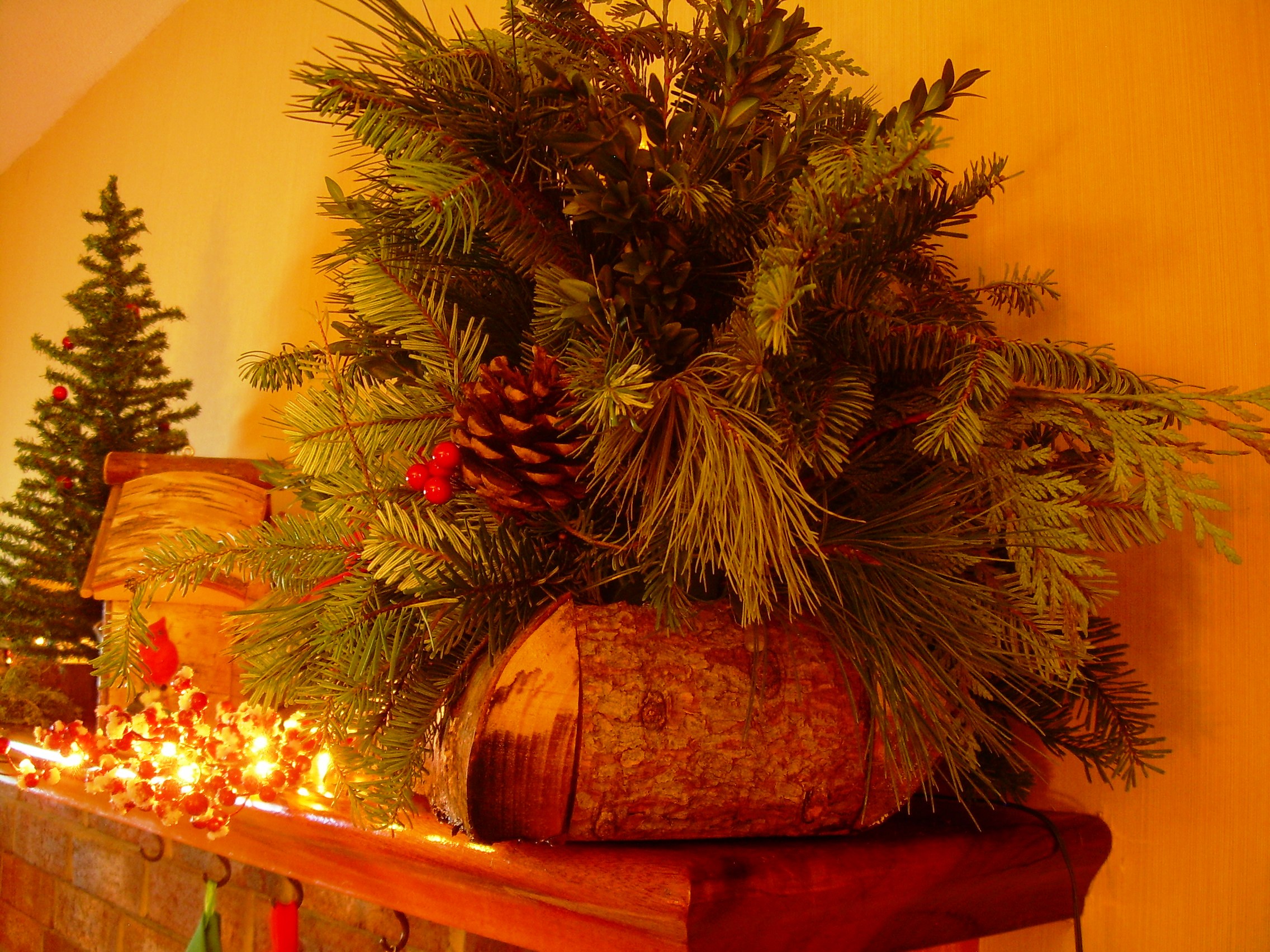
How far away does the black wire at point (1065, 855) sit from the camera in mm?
458

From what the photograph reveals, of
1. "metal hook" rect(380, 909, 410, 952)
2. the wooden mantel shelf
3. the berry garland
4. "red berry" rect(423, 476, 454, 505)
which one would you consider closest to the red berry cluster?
"red berry" rect(423, 476, 454, 505)

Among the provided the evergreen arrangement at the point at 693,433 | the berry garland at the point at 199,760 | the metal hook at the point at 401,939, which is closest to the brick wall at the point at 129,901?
the metal hook at the point at 401,939

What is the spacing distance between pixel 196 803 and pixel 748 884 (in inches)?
16.8

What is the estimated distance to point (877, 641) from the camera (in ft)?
1.23

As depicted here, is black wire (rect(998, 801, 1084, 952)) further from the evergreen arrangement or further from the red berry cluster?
the red berry cluster

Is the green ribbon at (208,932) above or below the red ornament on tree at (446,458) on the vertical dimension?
below

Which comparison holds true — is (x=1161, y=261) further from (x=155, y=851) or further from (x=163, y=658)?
(x=155, y=851)

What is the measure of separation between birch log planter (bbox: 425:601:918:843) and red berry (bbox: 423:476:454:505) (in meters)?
0.07

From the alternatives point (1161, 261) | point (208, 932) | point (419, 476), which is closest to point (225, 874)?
point (208, 932)

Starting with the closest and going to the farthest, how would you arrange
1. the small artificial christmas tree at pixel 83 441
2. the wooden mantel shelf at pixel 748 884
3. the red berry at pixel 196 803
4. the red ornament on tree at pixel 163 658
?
the wooden mantel shelf at pixel 748 884 → the red berry at pixel 196 803 → the red ornament on tree at pixel 163 658 → the small artificial christmas tree at pixel 83 441

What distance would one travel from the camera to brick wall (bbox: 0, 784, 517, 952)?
0.93 metres

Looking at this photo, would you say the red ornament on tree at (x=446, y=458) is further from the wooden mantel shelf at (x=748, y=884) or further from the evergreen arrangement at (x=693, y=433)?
the wooden mantel shelf at (x=748, y=884)

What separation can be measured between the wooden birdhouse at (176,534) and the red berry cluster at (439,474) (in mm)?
479

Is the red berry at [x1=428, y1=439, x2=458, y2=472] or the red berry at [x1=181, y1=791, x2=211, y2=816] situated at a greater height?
the red berry at [x1=428, y1=439, x2=458, y2=472]
